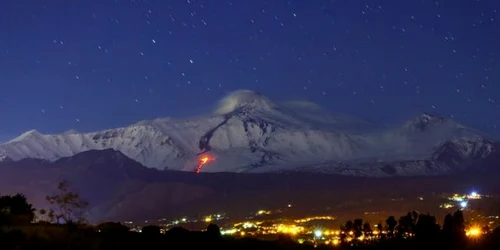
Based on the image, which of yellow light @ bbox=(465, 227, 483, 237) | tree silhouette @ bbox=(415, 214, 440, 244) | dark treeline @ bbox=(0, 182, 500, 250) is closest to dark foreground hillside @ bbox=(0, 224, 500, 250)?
dark treeline @ bbox=(0, 182, 500, 250)

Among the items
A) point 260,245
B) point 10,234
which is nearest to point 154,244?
point 260,245

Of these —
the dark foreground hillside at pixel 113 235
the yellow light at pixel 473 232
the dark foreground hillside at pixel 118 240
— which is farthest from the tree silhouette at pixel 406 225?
the dark foreground hillside at pixel 118 240

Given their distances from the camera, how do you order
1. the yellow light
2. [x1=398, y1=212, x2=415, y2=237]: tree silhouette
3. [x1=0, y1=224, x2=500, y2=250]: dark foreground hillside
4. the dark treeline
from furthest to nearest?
[x1=398, y1=212, x2=415, y2=237]: tree silhouette, the yellow light, the dark treeline, [x1=0, y1=224, x2=500, y2=250]: dark foreground hillside

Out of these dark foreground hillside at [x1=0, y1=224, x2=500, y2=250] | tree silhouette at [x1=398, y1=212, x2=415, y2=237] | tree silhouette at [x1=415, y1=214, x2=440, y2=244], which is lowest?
dark foreground hillside at [x1=0, y1=224, x2=500, y2=250]

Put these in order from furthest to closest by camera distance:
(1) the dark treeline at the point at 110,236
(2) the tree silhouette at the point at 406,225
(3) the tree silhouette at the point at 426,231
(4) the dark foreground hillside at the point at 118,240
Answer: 1. (2) the tree silhouette at the point at 406,225
2. (3) the tree silhouette at the point at 426,231
3. (1) the dark treeline at the point at 110,236
4. (4) the dark foreground hillside at the point at 118,240

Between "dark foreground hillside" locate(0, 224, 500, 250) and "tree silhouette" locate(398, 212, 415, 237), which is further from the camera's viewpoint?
"tree silhouette" locate(398, 212, 415, 237)

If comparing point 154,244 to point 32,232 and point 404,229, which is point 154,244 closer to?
point 32,232

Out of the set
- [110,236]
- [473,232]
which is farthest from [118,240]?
[473,232]

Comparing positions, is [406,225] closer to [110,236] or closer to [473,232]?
[473,232]

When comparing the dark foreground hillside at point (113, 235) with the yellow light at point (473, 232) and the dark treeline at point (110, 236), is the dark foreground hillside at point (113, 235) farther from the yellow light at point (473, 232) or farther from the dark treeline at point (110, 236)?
the yellow light at point (473, 232)

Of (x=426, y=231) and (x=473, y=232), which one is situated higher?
(x=473, y=232)

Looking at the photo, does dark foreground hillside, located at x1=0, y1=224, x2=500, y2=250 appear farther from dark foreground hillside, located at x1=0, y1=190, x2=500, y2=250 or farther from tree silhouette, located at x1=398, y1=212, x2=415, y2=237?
tree silhouette, located at x1=398, y1=212, x2=415, y2=237
